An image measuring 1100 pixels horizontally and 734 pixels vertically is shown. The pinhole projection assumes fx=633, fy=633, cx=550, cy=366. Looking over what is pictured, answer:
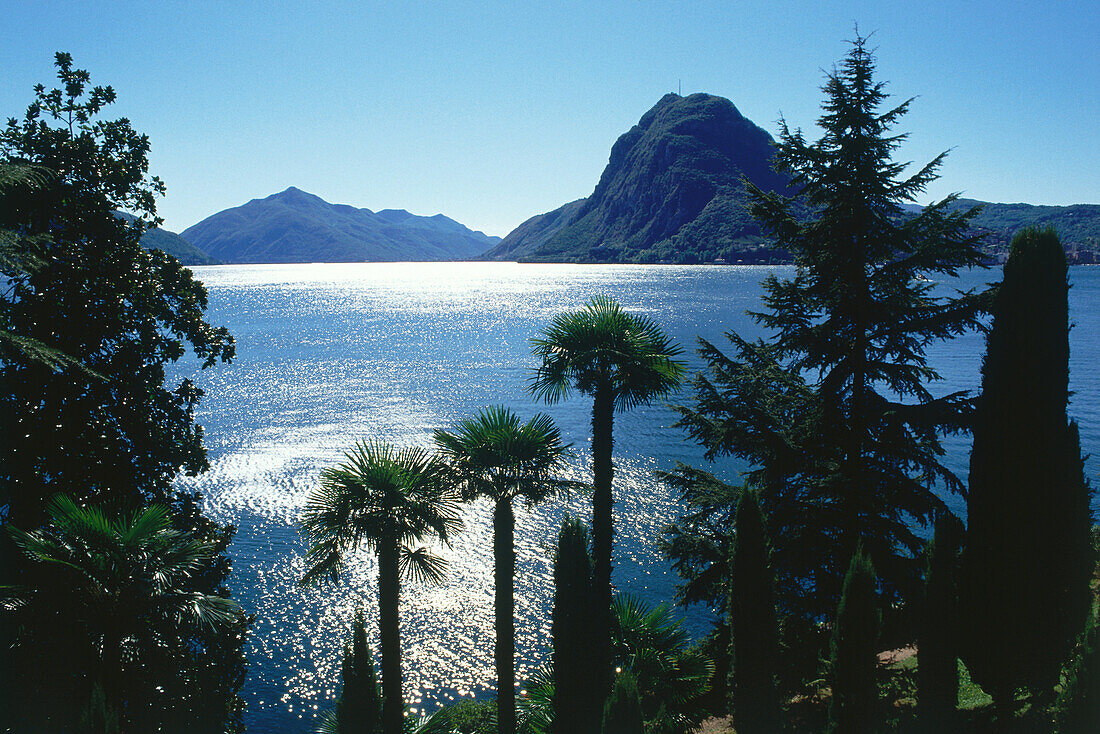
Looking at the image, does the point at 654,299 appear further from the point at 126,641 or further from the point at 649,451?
the point at 126,641

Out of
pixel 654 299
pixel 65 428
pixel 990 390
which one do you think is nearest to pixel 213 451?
pixel 65 428

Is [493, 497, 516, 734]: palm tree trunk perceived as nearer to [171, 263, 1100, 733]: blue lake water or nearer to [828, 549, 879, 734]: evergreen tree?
[171, 263, 1100, 733]: blue lake water

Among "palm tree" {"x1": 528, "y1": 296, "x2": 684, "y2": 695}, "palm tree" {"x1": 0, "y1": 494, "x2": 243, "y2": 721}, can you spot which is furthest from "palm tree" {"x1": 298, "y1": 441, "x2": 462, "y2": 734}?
"palm tree" {"x1": 528, "y1": 296, "x2": 684, "y2": 695}

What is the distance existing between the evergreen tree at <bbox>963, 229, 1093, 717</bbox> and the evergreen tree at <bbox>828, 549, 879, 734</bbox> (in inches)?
121

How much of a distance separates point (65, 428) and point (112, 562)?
542 cm

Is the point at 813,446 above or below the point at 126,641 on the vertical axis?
above

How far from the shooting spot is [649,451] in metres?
46.4

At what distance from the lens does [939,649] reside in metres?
11.9

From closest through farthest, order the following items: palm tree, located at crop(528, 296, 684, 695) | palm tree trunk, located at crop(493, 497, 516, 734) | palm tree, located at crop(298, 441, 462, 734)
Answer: palm tree, located at crop(298, 441, 462, 734) < palm tree trunk, located at crop(493, 497, 516, 734) < palm tree, located at crop(528, 296, 684, 695)

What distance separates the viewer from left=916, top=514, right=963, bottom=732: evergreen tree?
1180 centimetres

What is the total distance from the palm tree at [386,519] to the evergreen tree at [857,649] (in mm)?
7578

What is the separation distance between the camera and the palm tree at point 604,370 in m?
15.9

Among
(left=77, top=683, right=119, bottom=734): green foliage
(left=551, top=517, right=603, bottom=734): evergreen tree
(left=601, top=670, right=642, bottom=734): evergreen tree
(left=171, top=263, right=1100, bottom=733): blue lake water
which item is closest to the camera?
(left=77, top=683, right=119, bottom=734): green foliage

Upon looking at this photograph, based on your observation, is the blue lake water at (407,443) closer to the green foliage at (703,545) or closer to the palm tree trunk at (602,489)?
the palm tree trunk at (602,489)
